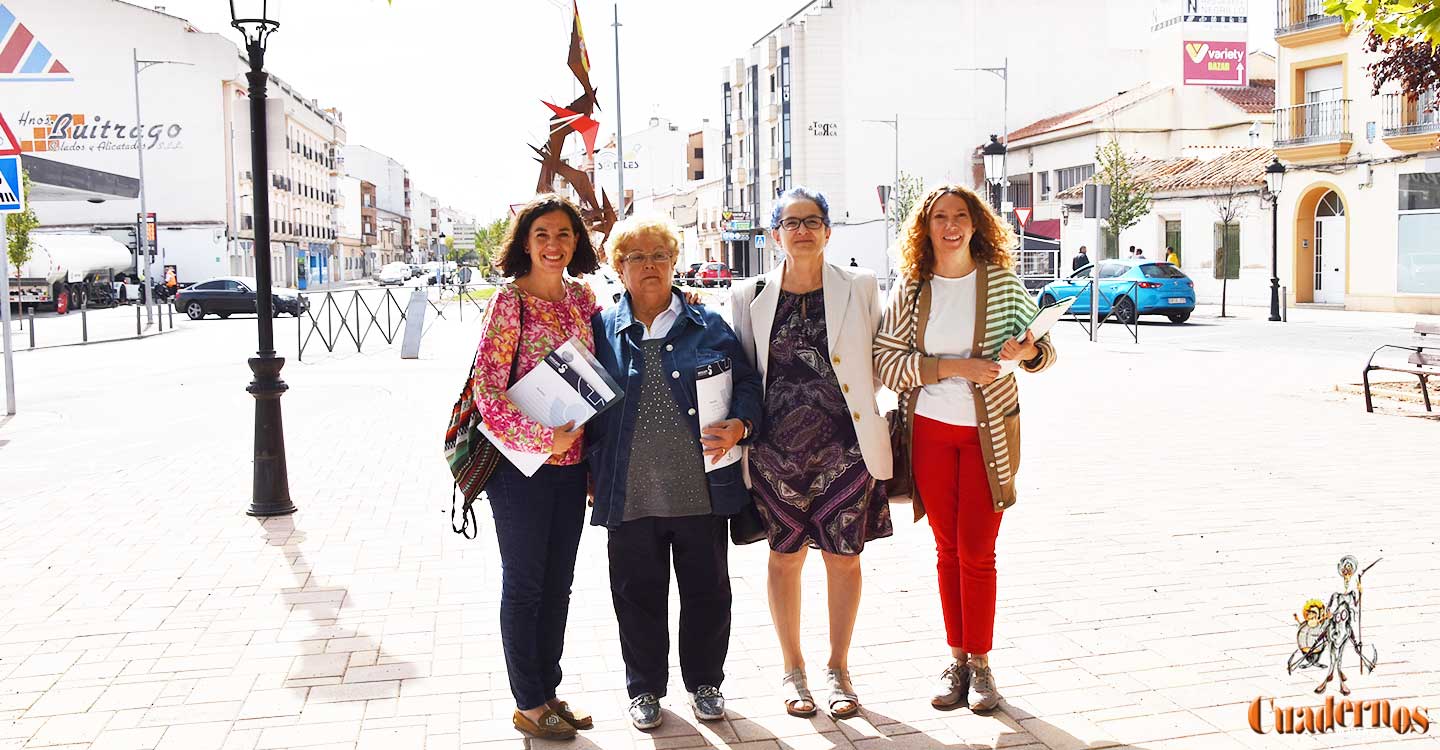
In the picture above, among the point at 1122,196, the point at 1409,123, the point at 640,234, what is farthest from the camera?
the point at 1122,196

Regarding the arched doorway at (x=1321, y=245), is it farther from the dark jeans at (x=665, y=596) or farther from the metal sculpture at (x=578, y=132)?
the dark jeans at (x=665, y=596)

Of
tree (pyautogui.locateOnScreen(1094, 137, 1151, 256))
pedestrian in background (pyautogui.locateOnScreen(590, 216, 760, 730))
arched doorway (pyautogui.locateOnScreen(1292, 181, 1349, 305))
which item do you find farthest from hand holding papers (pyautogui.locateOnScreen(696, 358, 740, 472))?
tree (pyautogui.locateOnScreen(1094, 137, 1151, 256))

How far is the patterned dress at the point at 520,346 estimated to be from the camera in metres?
3.88

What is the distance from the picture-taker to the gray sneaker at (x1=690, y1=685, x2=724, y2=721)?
413 centimetres

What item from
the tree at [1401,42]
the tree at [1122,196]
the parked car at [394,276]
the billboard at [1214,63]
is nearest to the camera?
the tree at [1401,42]

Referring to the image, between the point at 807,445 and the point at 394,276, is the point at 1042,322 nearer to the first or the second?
the point at 807,445

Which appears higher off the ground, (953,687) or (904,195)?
(904,195)

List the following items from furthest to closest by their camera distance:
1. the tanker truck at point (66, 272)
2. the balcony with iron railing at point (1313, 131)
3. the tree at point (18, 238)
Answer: the tanker truck at point (66, 272) → the tree at point (18, 238) → the balcony with iron railing at point (1313, 131)

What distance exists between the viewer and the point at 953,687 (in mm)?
4250

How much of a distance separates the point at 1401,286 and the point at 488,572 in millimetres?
31366

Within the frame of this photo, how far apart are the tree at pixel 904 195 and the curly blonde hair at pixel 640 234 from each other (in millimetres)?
50229

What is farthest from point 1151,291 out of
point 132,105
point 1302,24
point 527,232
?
point 132,105

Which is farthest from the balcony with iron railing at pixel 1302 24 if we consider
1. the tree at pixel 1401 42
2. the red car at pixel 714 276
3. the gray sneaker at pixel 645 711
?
the gray sneaker at pixel 645 711
